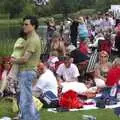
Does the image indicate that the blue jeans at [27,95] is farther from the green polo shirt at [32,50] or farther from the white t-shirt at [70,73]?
the white t-shirt at [70,73]

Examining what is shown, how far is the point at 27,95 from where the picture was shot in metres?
8.04

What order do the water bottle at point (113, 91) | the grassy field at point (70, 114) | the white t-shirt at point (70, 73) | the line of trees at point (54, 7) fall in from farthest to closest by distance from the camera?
1. the line of trees at point (54, 7)
2. the white t-shirt at point (70, 73)
3. the water bottle at point (113, 91)
4. the grassy field at point (70, 114)

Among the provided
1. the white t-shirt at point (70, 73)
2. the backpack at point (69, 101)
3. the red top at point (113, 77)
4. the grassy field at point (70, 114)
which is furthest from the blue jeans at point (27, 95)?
the white t-shirt at point (70, 73)

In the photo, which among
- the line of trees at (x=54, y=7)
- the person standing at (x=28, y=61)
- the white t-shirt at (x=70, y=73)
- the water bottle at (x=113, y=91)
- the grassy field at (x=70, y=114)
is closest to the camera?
the person standing at (x=28, y=61)

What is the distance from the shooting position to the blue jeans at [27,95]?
797cm

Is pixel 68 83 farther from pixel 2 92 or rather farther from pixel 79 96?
pixel 2 92

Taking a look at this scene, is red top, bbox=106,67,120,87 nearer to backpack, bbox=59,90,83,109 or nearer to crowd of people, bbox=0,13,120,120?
crowd of people, bbox=0,13,120,120

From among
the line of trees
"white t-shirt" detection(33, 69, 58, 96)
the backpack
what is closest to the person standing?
the backpack

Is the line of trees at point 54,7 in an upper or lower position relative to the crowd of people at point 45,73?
upper

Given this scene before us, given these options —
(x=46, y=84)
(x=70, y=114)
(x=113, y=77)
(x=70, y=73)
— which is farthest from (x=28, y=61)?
(x=70, y=73)

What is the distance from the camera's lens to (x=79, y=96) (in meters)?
11.3

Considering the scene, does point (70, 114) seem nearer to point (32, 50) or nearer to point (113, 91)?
point (113, 91)

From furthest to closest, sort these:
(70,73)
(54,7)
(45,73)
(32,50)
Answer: (54,7), (70,73), (45,73), (32,50)

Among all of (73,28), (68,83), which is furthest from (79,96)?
(73,28)
